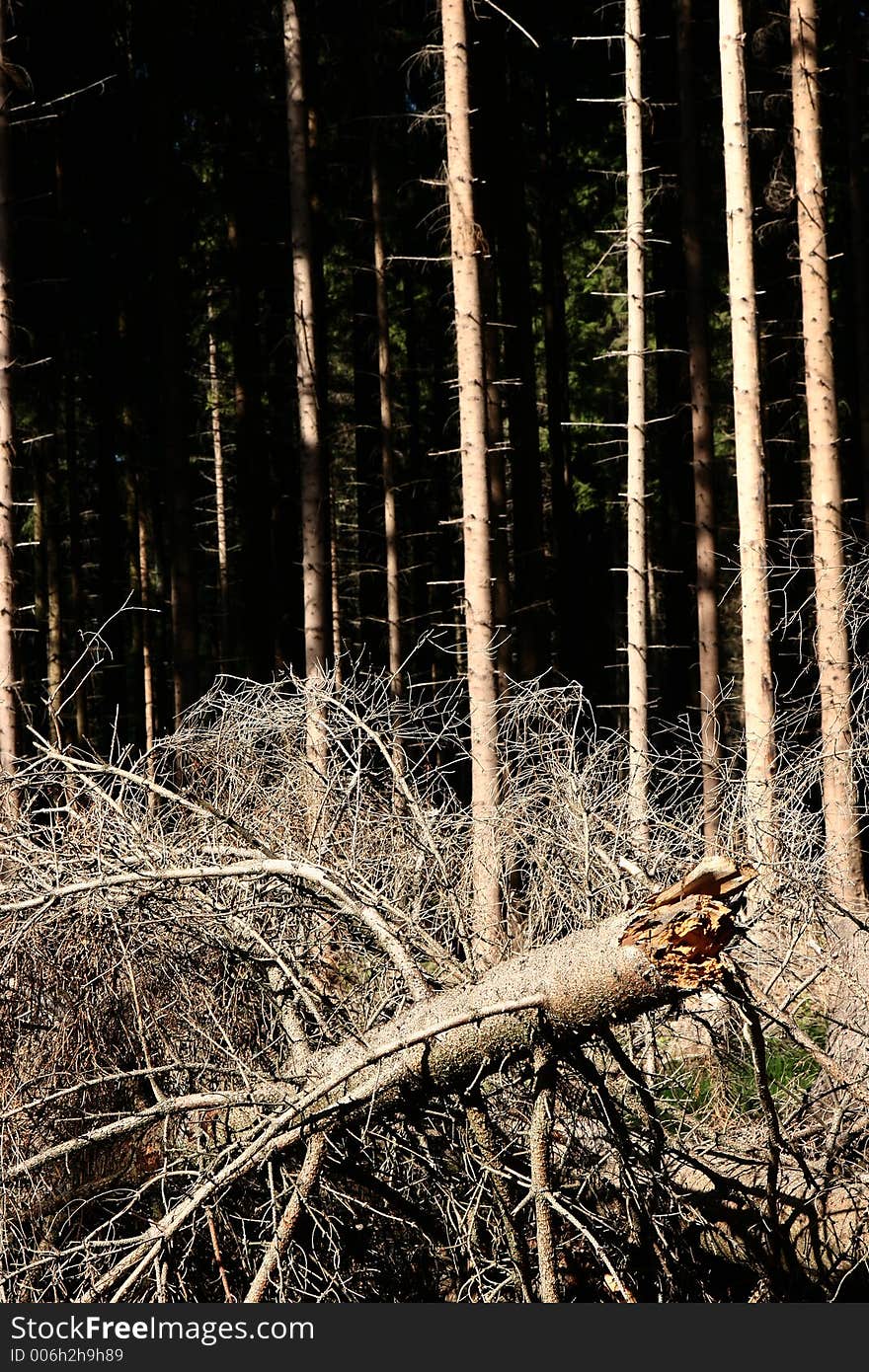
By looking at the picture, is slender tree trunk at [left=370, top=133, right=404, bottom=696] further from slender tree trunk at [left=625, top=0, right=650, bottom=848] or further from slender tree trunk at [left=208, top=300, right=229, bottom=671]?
slender tree trunk at [left=208, top=300, right=229, bottom=671]

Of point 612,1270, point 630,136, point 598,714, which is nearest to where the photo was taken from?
point 612,1270

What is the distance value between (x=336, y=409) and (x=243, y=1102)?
19.6m

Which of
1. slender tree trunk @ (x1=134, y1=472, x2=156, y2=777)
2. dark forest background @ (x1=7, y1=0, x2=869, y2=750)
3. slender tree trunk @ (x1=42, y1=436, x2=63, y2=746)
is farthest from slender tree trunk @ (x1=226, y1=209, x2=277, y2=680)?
slender tree trunk @ (x1=134, y1=472, x2=156, y2=777)

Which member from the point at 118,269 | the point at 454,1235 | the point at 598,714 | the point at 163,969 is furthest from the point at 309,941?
the point at 598,714

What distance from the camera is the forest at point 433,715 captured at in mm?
4750

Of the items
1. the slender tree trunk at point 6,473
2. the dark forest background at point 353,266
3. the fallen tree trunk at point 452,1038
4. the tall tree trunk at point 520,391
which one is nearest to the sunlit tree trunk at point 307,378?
the dark forest background at point 353,266

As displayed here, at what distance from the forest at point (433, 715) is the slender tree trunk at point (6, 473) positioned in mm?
43

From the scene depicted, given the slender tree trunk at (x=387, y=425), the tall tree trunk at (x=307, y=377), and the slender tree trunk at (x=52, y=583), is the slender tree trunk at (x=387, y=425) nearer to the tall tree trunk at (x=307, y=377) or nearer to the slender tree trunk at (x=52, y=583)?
the tall tree trunk at (x=307, y=377)

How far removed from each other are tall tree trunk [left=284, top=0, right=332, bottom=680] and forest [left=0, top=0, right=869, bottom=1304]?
0.20 ft

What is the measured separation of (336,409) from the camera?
75.8 ft

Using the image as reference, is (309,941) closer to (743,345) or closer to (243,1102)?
(243,1102)

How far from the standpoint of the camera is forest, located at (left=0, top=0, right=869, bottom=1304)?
4.75 m

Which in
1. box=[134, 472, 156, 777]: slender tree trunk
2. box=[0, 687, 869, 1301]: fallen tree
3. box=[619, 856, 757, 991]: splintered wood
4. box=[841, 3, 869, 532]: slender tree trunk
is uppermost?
box=[841, 3, 869, 532]: slender tree trunk

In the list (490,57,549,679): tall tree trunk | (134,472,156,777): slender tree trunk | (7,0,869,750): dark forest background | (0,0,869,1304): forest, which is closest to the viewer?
(0,0,869,1304): forest
